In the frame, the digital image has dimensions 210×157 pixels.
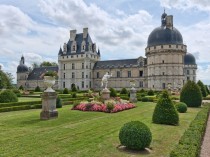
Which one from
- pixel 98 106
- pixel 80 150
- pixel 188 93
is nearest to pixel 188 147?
pixel 80 150

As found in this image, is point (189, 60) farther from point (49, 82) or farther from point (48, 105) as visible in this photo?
point (48, 105)

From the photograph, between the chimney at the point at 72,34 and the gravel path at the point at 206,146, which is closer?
the gravel path at the point at 206,146

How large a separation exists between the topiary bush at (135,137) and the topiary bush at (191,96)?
1686 cm

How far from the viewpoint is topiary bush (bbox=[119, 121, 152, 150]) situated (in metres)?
7.48

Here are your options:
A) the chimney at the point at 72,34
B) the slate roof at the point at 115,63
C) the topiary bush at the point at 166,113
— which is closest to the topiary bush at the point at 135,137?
the topiary bush at the point at 166,113

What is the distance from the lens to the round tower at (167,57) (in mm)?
56531

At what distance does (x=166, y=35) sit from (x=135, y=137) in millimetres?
52640

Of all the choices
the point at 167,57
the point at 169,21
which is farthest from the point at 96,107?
the point at 169,21

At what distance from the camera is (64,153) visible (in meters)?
7.03

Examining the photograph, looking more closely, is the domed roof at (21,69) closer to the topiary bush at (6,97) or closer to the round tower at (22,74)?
the round tower at (22,74)

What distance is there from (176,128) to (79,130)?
4.82 metres

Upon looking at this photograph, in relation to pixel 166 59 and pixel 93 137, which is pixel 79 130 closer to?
pixel 93 137

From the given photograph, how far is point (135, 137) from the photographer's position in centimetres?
751

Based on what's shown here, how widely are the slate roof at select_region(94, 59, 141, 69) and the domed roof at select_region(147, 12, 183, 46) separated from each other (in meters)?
9.26
